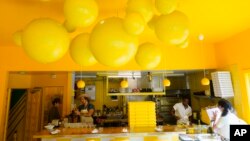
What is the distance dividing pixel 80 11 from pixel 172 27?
485 millimetres

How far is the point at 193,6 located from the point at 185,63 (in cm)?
208

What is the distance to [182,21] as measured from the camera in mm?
998

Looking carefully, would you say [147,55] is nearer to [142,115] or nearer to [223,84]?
[142,115]

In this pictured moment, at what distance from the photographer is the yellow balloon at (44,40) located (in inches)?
35.5

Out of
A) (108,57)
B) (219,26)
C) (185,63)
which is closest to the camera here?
(108,57)

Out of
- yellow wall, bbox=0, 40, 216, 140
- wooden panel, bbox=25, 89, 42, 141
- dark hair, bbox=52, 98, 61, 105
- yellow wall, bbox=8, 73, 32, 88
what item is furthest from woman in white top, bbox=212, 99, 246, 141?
yellow wall, bbox=8, 73, 32, 88

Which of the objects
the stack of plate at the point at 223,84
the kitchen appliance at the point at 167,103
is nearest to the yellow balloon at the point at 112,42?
the stack of plate at the point at 223,84

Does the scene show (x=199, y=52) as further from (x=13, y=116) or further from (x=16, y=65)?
(x=13, y=116)

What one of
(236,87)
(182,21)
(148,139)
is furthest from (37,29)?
(236,87)

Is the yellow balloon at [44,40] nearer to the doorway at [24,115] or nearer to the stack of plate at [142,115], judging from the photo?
the stack of plate at [142,115]

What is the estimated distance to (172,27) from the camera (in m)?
0.97

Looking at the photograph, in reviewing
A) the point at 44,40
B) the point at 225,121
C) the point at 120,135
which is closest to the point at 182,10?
the point at 225,121

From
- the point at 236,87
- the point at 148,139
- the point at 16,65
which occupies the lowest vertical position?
the point at 148,139

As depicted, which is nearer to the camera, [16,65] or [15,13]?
[15,13]
